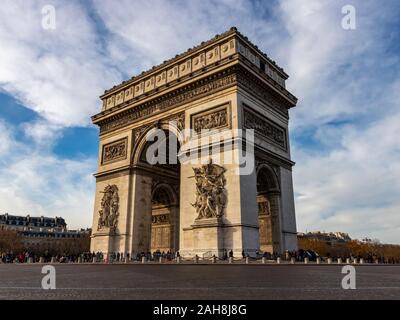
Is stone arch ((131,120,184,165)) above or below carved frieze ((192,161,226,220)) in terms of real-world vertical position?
above

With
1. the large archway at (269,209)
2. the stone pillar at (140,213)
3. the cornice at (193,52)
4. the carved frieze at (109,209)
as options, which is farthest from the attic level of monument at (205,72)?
the carved frieze at (109,209)

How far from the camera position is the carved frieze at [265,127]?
19577 millimetres

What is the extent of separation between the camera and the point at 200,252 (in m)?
17.6

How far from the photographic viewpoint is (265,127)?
21109 millimetres

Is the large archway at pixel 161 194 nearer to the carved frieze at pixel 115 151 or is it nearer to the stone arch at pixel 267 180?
the carved frieze at pixel 115 151

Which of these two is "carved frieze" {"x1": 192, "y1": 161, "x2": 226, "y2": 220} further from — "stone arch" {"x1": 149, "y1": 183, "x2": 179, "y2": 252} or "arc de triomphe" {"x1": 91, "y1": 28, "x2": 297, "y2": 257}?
"stone arch" {"x1": 149, "y1": 183, "x2": 179, "y2": 252}

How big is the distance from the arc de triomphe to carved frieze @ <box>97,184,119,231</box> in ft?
0.21

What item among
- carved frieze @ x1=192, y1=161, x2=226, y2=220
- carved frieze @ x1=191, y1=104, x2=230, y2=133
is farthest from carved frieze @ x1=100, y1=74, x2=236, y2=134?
carved frieze @ x1=192, y1=161, x2=226, y2=220

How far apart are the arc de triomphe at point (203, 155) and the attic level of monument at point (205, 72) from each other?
0.07 metres

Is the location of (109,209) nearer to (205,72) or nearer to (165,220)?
(165,220)

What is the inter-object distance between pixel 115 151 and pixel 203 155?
8293mm

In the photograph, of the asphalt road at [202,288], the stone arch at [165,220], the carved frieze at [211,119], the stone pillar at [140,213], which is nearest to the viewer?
the asphalt road at [202,288]

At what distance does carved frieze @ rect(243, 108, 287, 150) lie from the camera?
1958 cm
